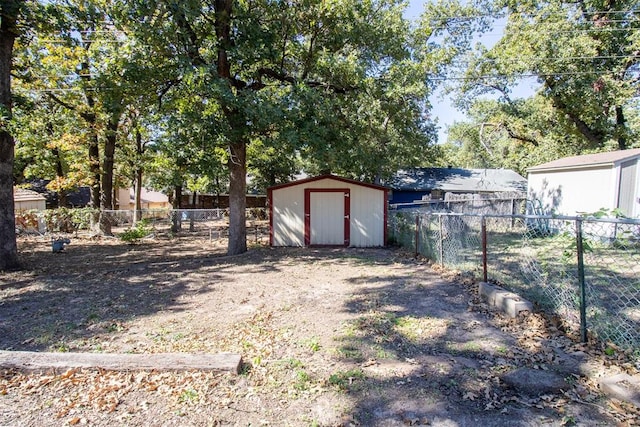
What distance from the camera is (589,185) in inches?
420

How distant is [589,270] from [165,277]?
26.4 feet

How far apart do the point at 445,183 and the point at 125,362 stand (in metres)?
23.4

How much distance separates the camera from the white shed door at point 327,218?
11.1 m

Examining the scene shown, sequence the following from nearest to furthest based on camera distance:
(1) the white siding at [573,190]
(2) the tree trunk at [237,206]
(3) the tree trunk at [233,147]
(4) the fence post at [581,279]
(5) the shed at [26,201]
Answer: (4) the fence post at [581,279] < (3) the tree trunk at [233,147] < (2) the tree trunk at [237,206] < (1) the white siding at [573,190] < (5) the shed at [26,201]

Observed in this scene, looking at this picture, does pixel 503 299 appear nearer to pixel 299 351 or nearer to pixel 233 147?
pixel 299 351

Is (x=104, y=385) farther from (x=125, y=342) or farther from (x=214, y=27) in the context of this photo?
(x=214, y=27)

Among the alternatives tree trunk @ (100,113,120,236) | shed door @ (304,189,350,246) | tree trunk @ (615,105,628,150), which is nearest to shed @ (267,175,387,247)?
shed door @ (304,189,350,246)

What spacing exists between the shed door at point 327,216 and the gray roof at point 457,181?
1239cm

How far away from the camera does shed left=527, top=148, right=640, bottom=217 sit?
31.8 ft

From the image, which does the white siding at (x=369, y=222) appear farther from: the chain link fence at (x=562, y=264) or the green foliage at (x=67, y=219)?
the green foliage at (x=67, y=219)

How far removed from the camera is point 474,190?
23500 millimetres

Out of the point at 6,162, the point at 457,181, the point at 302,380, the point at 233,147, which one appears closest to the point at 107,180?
the point at 6,162

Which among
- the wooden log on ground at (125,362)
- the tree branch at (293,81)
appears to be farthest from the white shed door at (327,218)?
the wooden log on ground at (125,362)

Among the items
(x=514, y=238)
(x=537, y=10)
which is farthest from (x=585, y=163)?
(x=537, y=10)
